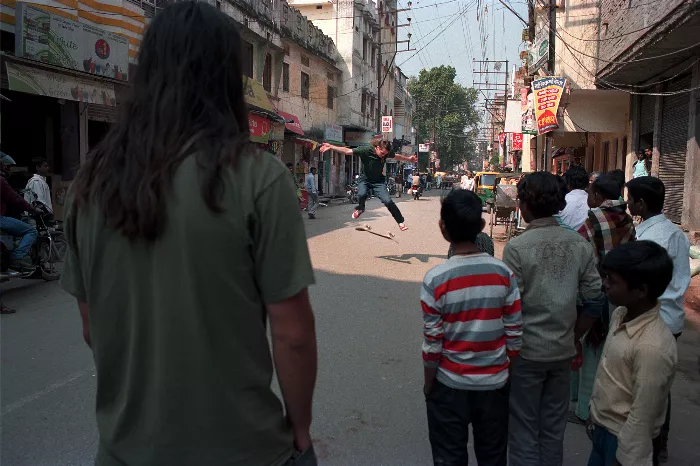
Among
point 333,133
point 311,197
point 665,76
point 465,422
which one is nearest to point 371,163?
point 665,76

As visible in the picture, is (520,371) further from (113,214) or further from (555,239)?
(113,214)

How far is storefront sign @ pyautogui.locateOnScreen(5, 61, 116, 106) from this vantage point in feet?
32.6

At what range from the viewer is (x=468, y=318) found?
2471 millimetres

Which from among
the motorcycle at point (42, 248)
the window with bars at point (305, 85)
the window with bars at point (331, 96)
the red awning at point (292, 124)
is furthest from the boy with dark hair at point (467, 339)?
the window with bars at point (331, 96)

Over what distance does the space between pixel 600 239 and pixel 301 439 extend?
9.29ft

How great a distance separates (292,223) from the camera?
1.35m

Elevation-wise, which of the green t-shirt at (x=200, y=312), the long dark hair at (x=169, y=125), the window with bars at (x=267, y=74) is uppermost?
the window with bars at (x=267, y=74)

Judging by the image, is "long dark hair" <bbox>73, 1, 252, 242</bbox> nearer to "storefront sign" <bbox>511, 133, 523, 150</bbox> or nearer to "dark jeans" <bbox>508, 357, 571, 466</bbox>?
"dark jeans" <bbox>508, 357, 571, 466</bbox>

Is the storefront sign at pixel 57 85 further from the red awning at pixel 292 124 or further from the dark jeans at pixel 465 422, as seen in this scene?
the red awning at pixel 292 124

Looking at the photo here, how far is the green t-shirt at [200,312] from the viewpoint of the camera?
1.32 meters

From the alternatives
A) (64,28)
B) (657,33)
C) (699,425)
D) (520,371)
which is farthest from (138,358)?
(64,28)

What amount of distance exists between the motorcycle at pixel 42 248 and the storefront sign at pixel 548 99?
11.6 metres

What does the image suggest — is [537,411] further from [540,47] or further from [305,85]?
[305,85]

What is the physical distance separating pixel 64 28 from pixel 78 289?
453 inches
